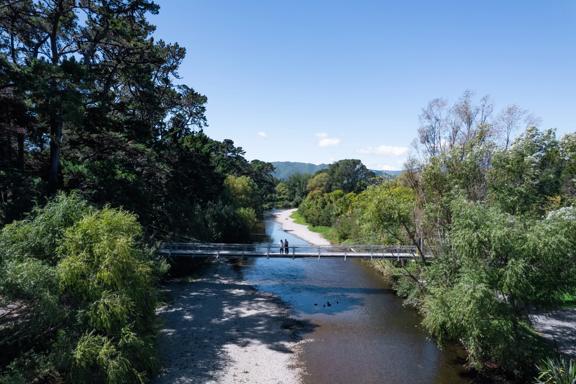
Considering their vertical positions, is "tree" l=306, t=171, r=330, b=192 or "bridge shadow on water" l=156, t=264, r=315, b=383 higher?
"tree" l=306, t=171, r=330, b=192

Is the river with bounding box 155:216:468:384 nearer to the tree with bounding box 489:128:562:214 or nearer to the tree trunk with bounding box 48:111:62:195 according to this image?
the tree with bounding box 489:128:562:214

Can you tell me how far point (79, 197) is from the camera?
602 inches

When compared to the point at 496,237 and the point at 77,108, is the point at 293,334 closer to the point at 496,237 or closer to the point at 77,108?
the point at 496,237

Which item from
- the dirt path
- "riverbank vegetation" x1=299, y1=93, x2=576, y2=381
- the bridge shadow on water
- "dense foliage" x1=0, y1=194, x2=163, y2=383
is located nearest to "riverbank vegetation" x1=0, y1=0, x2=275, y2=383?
"dense foliage" x1=0, y1=194, x2=163, y2=383

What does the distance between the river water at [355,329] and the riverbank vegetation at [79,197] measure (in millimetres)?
7489

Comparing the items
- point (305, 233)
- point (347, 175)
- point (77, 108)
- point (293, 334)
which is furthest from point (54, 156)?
point (347, 175)

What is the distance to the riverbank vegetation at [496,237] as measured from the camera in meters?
12.2

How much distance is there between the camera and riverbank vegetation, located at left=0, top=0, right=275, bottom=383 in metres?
11.4

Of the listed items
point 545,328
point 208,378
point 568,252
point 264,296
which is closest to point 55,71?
point 208,378

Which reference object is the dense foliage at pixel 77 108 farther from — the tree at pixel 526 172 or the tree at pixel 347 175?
the tree at pixel 347 175

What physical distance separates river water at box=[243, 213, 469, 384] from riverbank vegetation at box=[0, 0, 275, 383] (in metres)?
7.49

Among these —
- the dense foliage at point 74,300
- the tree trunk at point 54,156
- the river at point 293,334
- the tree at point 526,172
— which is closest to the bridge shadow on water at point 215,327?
the river at point 293,334

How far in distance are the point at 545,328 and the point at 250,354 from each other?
13.9 m

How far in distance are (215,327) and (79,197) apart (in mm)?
9054
